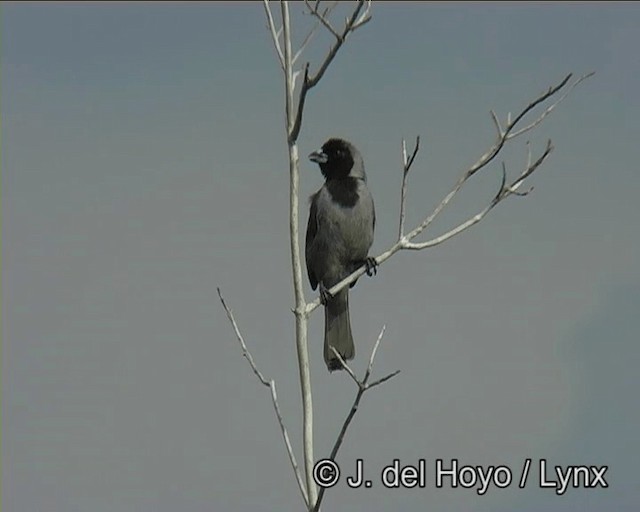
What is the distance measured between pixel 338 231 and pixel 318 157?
0.57m

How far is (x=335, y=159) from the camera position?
25.0 feet

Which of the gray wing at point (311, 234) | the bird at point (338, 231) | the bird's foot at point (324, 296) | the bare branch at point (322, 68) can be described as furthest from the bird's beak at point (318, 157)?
the bare branch at point (322, 68)

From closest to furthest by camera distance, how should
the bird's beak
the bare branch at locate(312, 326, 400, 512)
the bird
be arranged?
the bare branch at locate(312, 326, 400, 512) → the bird → the bird's beak

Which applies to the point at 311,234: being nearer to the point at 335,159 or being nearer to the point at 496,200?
the point at 335,159

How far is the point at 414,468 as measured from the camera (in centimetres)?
523

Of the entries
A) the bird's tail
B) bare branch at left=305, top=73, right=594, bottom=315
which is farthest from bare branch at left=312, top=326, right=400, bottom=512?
the bird's tail

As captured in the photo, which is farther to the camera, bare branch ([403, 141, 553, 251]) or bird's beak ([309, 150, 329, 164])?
bird's beak ([309, 150, 329, 164])

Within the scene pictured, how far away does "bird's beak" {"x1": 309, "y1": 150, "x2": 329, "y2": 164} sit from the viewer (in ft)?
24.7

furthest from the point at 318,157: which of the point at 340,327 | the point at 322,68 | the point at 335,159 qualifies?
the point at 322,68

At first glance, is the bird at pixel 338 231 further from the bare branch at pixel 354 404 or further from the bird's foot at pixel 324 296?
the bare branch at pixel 354 404

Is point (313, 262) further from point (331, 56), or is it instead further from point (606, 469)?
point (331, 56)

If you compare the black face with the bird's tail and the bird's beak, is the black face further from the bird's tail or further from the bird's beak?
the bird's tail

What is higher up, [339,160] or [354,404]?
[339,160]

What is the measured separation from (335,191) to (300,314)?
305cm
